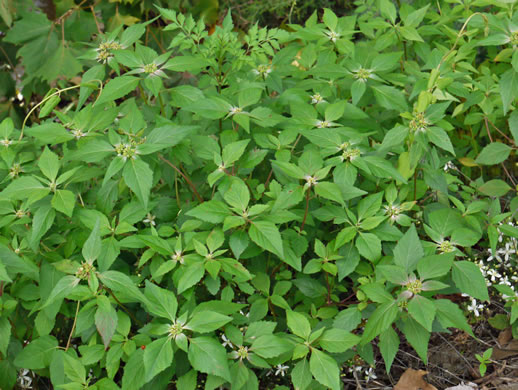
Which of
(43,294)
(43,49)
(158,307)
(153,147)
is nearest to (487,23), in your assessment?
(153,147)

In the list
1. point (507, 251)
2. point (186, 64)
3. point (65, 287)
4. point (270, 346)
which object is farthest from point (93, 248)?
point (507, 251)

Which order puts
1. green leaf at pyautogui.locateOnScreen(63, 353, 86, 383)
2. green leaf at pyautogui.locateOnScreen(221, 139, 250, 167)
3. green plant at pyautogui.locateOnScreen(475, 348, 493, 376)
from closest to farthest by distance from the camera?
green leaf at pyautogui.locateOnScreen(63, 353, 86, 383) → green leaf at pyautogui.locateOnScreen(221, 139, 250, 167) → green plant at pyautogui.locateOnScreen(475, 348, 493, 376)

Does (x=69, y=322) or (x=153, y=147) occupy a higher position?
(x=153, y=147)

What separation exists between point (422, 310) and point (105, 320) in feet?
2.88

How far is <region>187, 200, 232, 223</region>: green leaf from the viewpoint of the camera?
5.41 feet

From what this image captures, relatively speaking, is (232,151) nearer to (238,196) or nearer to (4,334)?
(238,196)

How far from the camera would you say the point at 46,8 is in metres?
3.87

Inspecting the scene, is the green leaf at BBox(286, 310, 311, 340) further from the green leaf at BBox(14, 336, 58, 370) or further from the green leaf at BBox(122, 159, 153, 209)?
the green leaf at BBox(14, 336, 58, 370)

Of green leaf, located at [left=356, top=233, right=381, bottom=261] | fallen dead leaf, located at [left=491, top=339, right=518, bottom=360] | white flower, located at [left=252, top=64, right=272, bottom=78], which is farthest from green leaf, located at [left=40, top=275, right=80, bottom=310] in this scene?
fallen dead leaf, located at [left=491, top=339, right=518, bottom=360]

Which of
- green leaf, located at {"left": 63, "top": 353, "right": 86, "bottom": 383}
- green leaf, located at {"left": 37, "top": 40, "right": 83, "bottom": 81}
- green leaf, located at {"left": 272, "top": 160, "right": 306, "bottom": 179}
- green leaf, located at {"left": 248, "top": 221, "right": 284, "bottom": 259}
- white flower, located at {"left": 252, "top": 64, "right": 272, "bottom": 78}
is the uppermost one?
white flower, located at {"left": 252, "top": 64, "right": 272, "bottom": 78}

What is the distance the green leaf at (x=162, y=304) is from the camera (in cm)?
155

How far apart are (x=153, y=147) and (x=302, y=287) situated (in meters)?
0.67

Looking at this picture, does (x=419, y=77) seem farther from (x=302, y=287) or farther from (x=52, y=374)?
(x=52, y=374)

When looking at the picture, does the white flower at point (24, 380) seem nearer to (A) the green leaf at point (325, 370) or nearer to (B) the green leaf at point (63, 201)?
(B) the green leaf at point (63, 201)
